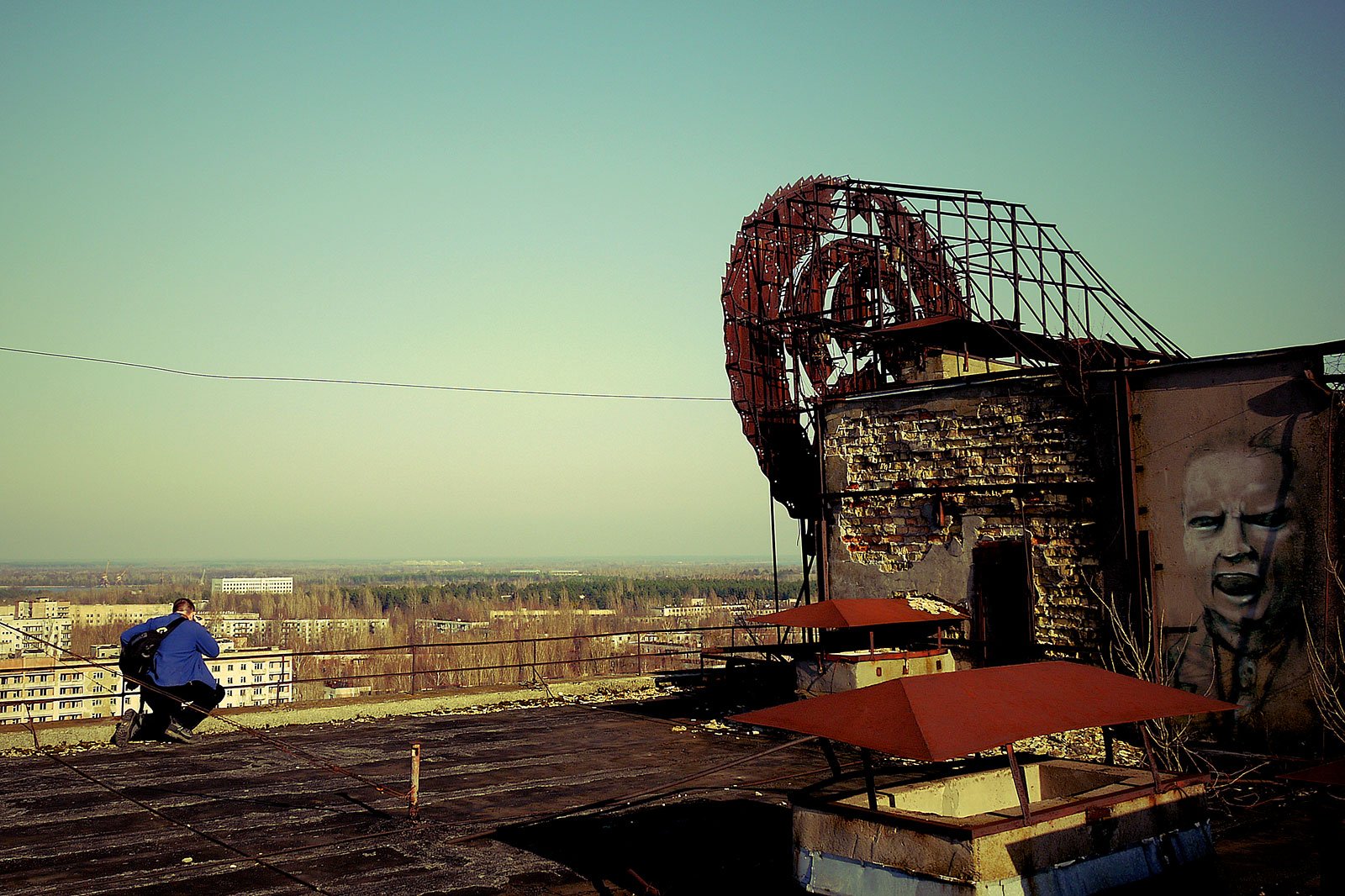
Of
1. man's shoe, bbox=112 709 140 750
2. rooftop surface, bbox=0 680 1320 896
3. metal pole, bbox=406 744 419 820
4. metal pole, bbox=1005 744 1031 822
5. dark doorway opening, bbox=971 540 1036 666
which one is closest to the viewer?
metal pole, bbox=1005 744 1031 822

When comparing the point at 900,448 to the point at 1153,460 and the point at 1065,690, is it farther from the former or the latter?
the point at 1065,690

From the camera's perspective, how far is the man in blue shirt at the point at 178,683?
50.6 feet

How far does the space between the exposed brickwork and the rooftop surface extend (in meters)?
4.19

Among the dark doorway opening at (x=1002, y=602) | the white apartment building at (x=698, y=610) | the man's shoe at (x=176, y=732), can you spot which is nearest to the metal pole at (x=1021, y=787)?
the dark doorway opening at (x=1002, y=602)

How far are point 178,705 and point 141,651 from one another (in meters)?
0.98

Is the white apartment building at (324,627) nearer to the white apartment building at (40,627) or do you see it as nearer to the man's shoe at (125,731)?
the white apartment building at (40,627)

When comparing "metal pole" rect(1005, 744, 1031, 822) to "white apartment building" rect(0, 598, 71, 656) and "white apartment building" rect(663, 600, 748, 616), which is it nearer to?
"white apartment building" rect(0, 598, 71, 656)

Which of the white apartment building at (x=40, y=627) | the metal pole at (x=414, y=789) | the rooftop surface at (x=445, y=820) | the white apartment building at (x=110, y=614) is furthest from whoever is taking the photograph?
the white apartment building at (x=110, y=614)

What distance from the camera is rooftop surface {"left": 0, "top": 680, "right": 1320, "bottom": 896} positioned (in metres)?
9.32

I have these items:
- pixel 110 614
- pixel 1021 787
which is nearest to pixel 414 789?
pixel 1021 787

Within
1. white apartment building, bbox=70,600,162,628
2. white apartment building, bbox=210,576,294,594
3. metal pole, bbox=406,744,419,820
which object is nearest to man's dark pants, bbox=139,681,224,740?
metal pole, bbox=406,744,419,820

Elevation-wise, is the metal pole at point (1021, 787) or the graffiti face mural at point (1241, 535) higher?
the graffiti face mural at point (1241, 535)

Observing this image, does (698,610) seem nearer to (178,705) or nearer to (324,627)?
(324,627)

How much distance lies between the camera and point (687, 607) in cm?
9388
